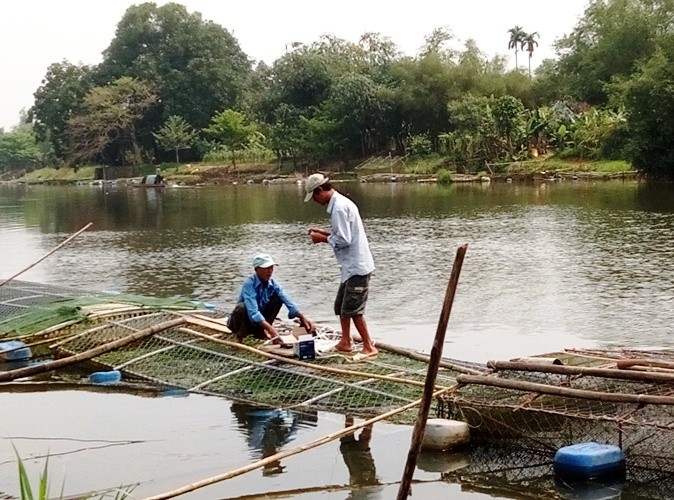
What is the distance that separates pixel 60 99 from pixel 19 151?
3243cm

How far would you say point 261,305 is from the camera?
29.3 ft

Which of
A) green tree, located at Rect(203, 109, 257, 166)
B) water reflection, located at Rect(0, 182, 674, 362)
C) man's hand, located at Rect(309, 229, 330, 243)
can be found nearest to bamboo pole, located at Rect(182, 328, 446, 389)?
man's hand, located at Rect(309, 229, 330, 243)

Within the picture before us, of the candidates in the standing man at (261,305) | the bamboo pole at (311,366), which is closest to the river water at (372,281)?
the bamboo pole at (311,366)

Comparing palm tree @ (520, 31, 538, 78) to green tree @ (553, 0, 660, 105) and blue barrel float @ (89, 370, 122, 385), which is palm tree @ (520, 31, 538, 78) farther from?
blue barrel float @ (89, 370, 122, 385)

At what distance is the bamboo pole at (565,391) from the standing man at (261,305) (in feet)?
8.33

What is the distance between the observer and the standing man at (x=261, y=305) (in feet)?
28.5

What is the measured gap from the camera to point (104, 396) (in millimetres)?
8961

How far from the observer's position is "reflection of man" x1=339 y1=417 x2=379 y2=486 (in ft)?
21.2

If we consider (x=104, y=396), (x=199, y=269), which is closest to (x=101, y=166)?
(x=199, y=269)

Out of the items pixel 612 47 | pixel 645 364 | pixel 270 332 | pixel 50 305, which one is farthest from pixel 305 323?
pixel 612 47

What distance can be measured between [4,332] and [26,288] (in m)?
2.75

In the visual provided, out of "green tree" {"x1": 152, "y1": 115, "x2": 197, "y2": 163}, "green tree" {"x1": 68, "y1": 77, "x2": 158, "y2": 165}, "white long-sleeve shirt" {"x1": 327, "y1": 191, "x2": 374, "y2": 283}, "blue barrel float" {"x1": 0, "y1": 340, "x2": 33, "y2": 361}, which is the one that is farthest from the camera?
"green tree" {"x1": 68, "y1": 77, "x2": 158, "y2": 165}

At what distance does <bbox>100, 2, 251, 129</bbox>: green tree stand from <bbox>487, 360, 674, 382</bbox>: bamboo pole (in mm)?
63865

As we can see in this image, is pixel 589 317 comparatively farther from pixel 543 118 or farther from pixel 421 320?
pixel 543 118
